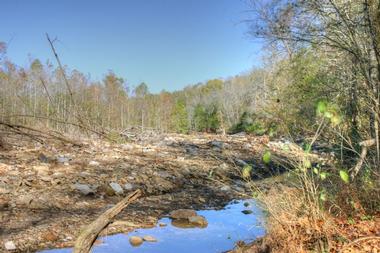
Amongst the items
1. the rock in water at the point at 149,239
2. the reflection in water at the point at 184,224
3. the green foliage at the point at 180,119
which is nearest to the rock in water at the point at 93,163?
the reflection in water at the point at 184,224

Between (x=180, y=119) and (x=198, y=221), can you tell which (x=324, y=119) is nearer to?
(x=198, y=221)

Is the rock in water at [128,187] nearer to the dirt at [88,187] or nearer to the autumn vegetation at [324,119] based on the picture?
the dirt at [88,187]

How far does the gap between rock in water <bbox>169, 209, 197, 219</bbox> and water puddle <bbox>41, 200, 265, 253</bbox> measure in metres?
0.15

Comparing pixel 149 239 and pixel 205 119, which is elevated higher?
pixel 205 119

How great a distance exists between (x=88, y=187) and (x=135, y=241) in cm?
242

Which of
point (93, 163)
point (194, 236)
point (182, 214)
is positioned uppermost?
point (93, 163)

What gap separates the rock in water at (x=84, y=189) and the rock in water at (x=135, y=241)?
211 cm

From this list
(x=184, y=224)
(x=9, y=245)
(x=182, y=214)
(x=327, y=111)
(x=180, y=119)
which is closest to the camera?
(x=327, y=111)

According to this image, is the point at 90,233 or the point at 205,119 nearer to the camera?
the point at 90,233

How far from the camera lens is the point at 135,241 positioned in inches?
214

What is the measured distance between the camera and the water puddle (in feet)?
17.2

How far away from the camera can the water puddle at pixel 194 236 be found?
5.24 meters

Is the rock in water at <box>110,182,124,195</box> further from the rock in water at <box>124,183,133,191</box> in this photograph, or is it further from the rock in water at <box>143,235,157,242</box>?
the rock in water at <box>143,235,157,242</box>

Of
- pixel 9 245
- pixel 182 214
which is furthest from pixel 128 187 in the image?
pixel 9 245
